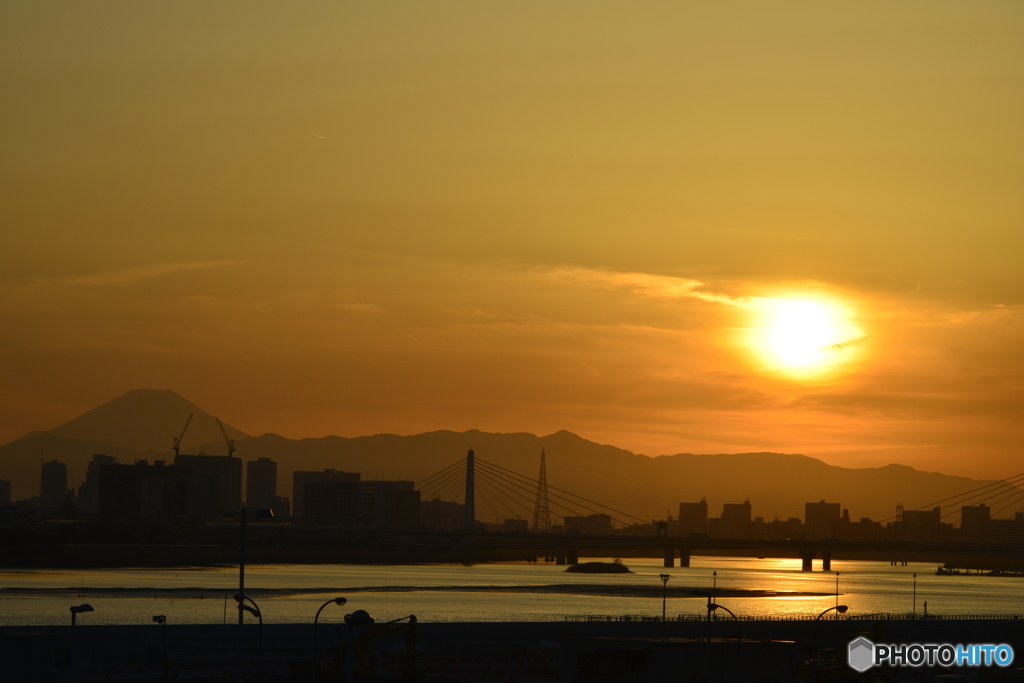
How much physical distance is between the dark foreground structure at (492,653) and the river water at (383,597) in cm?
2251

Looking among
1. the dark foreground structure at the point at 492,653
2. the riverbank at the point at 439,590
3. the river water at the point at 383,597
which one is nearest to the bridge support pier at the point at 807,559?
the river water at the point at 383,597

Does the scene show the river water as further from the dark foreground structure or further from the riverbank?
the dark foreground structure

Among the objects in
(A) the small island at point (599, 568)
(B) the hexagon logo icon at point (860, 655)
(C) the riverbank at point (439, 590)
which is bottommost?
(A) the small island at point (599, 568)

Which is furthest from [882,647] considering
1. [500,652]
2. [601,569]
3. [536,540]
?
[601,569]

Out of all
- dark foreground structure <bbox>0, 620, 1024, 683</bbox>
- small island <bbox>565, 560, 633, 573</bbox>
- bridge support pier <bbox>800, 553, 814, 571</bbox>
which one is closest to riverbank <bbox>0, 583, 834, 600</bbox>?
bridge support pier <bbox>800, 553, 814, 571</bbox>

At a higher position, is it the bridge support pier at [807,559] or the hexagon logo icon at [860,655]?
the hexagon logo icon at [860,655]

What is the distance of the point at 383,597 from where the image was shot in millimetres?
109188

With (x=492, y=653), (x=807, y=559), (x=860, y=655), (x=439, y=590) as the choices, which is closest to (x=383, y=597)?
(x=439, y=590)

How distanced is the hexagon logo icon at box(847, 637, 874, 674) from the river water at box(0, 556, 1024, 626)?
45.5 metres

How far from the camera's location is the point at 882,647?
37.3 meters

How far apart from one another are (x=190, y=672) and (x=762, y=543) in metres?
107

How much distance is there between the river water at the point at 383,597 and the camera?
3415 inches

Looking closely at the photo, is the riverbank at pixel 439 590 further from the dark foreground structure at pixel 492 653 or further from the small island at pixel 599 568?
the small island at pixel 599 568

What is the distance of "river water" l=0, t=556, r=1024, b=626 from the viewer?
86750 mm
